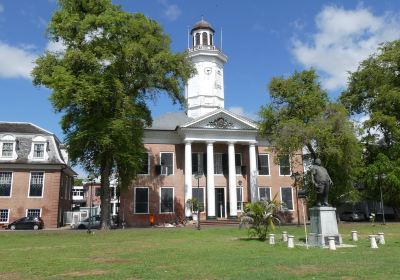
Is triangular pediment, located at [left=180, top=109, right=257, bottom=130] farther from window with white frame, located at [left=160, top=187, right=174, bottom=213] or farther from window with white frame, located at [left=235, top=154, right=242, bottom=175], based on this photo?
window with white frame, located at [left=160, top=187, right=174, bottom=213]

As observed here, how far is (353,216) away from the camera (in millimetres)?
49531

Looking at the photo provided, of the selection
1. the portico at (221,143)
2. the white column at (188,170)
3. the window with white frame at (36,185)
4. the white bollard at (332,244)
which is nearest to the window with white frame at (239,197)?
the portico at (221,143)

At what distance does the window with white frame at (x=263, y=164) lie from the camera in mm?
42625

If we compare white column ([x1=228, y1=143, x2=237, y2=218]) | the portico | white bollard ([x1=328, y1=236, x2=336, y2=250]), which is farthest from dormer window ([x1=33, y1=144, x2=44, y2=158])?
white bollard ([x1=328, y1=236, x2=336, y2=250])

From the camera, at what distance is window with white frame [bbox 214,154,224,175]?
41312 mm

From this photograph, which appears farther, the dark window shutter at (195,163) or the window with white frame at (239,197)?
the window with white frame at (239,197)

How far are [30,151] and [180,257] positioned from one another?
30483 millimetres

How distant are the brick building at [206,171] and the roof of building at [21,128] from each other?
11361 millimetres

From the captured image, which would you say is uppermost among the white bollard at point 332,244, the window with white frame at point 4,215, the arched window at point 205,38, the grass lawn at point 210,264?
the arched window at point 205,38

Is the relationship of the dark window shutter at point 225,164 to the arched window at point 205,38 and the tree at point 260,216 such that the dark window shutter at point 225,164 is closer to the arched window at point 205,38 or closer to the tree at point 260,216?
the arched window at point 205,38

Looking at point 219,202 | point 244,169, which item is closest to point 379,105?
point 244,169

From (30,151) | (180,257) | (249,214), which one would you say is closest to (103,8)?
(30,151)

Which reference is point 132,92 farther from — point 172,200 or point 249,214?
point 249,214

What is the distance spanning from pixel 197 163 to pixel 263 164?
729 centimetres
